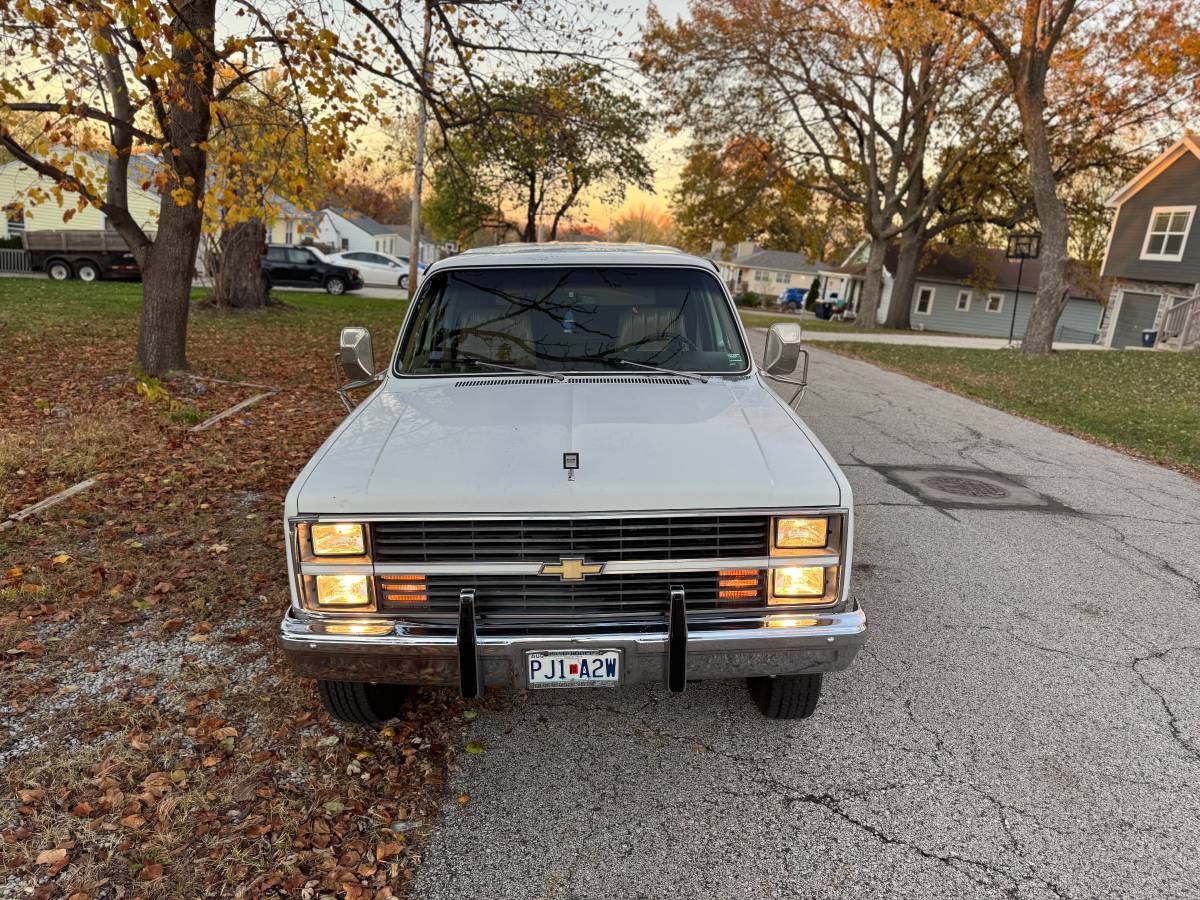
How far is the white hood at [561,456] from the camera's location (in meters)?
2.56

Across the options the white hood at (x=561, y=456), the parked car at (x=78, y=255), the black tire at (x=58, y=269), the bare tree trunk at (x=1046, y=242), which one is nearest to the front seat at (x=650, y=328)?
the white hood at (x=561, y=456)

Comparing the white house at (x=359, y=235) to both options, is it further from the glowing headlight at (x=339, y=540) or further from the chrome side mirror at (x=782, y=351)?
the glowing headlight at (x=339, y=540)

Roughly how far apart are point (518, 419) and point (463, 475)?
0.53 m

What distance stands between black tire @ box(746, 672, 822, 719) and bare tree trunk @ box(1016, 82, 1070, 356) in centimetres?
1741

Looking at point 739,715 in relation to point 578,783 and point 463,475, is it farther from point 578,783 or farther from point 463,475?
point 463,475

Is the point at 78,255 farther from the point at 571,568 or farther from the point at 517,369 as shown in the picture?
the point at 571,568

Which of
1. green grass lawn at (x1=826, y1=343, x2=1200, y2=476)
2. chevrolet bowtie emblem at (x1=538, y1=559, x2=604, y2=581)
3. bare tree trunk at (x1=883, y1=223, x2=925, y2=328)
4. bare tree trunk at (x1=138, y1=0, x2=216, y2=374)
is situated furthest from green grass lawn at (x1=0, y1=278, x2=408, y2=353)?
bare tree trunk at (x1=883, y1=223, x2=925, y2=328)

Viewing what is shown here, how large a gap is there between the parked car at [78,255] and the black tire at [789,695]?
1023 inches

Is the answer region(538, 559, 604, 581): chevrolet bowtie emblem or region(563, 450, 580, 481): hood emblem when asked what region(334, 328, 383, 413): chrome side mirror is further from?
region(538, 559, 604, 581): chevrolet bowtie emblem

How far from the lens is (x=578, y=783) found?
285 centimetres

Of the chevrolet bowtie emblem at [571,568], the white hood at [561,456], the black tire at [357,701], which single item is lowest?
the black tire at [357,701]

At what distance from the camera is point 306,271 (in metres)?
27.4

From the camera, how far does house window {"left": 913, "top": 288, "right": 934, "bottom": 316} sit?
1740 inches

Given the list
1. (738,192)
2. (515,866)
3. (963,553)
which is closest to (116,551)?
(515,866)
